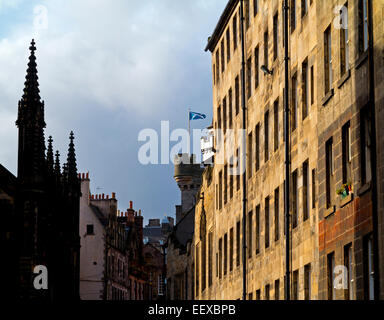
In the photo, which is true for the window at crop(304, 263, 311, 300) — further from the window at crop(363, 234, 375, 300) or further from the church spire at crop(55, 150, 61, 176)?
the church spire at crop(55, 150, 61, 176)

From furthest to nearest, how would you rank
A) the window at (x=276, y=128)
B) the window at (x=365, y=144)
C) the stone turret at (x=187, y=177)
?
the stone turret at (x=187, y=177) → the window at (x=276, y=128) → the window at (x=365, y=144)

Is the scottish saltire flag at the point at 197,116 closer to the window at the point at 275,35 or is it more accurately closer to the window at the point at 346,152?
the window at the point at 275,35

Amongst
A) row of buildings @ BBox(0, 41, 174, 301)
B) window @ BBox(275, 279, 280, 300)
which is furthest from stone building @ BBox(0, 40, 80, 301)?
window @ BBox(275, 279, 280, 300)

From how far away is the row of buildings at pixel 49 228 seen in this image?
67750 millimetres

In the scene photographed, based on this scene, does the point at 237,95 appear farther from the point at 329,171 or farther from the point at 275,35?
the point at 329,171

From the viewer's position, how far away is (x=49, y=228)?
75500 mm

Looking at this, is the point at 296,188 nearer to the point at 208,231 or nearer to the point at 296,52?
the point at 296,52

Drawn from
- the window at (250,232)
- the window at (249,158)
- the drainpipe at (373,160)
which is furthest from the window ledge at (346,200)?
the window at (249,158)

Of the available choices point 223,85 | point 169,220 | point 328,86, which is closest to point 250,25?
point 223,85

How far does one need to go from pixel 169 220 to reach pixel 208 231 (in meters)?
119

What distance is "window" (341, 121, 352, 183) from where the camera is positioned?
3177cm

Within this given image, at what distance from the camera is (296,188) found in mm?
41281

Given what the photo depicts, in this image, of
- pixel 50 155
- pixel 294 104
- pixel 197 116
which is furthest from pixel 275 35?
pixel 50 155

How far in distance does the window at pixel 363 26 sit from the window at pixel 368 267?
5426 millimetres
